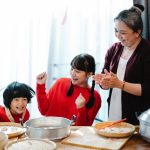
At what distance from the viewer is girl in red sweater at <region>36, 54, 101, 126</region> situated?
6.75 feet

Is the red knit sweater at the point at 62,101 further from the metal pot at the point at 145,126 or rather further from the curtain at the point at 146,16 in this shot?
the curtain at the point at 146,16

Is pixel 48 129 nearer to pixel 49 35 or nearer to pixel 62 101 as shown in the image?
pixel 62 101

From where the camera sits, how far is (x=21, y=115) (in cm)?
204

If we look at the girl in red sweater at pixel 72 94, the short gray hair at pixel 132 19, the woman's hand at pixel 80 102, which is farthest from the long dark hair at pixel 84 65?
the short gray hair at pixel 132 19

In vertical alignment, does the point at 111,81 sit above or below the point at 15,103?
above

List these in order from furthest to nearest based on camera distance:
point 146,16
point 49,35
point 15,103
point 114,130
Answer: point 49,35 < point 146,16 < point 15,103 < point 114,130

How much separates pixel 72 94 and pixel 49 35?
0.77 m

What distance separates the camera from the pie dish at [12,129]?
1.45 metres

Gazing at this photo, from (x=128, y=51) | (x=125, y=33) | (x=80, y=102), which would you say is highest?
(x=125, y=33)

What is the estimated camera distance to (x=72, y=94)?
2.12 metres

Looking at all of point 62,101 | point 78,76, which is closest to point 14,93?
point 62,101

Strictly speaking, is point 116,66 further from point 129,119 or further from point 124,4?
point 124,4

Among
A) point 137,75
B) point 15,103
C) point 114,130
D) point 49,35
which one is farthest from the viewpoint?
point 49,35

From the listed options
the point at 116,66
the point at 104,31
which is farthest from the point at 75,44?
the point at 116,66
